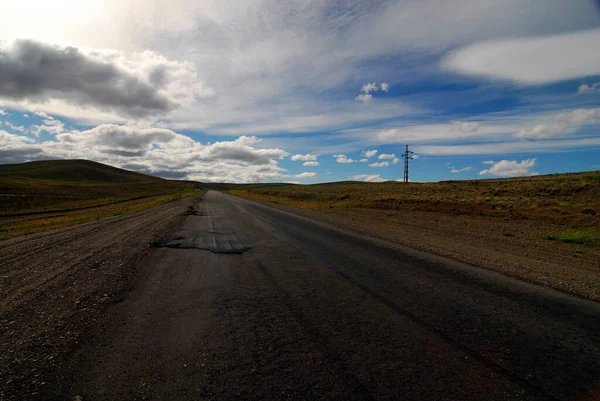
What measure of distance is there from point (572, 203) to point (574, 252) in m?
11.0

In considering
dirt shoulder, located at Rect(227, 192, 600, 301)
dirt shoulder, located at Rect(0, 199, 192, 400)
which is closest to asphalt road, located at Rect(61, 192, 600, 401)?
dirt shoulder, located at Rect(0, 199, 192, 400)

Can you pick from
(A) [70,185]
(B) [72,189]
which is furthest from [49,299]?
(A) [70,185]

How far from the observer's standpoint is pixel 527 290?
6.03 metres

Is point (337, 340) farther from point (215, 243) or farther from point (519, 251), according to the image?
point (519, 251)

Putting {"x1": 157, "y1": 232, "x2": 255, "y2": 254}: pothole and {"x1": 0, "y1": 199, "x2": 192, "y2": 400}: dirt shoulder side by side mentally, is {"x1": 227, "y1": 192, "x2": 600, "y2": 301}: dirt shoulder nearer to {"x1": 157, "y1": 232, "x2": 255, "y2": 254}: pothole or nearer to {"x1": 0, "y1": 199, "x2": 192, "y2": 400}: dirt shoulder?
{"x1": 157, "y1": 232, "x2": 255, "y2": 254}: pothole

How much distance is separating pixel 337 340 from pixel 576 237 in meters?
13.1

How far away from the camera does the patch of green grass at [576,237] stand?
11.7 metres

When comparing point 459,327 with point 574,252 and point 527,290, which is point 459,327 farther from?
point 574,252

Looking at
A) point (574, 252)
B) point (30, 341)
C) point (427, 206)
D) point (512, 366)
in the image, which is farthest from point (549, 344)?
point (427, 206)

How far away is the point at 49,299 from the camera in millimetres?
5297

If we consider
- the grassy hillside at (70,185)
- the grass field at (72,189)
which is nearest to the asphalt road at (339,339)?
the grass field at (72,189)

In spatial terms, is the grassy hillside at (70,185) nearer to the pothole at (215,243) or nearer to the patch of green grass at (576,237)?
the pothole at (215,243)

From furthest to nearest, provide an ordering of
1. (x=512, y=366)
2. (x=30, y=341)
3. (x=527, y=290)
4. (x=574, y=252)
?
(x=574, y=252)
(x=527, y=290)
(x=30, y=341)
(x=512, y=366)

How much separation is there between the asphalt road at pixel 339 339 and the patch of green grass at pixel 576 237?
7.82m
